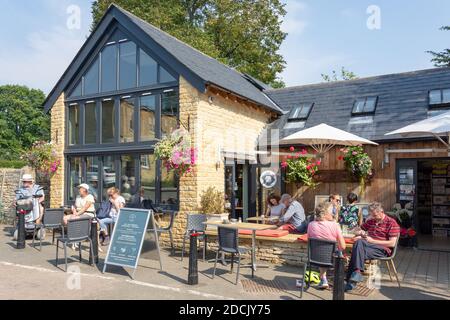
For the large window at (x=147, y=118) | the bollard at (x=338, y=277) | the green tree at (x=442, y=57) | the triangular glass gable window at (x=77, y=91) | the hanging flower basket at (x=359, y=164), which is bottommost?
the bollard at (x=338, y=277)

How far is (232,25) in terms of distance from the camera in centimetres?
2272

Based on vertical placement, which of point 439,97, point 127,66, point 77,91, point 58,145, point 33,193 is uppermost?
point 127,66

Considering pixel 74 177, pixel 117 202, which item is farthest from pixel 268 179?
pixel 74 177

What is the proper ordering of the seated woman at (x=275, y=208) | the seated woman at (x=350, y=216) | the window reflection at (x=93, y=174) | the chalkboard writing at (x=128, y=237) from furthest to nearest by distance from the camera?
the window reflection at (x=93, y=174) < the seated woman at (x=275, y=208) < the seated woman at (x=350, y=216) < the chalkboard writing at (x=128, y=237)

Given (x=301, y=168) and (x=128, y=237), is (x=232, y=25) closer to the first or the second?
(x=301, y=168)

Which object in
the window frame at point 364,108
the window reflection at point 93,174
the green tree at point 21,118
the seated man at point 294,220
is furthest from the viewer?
the green tree at point 21,118

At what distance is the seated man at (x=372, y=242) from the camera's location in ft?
18.5

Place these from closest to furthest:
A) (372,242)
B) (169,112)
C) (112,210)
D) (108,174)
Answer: (372,242) < (112,210) < (169,112) < (108,174)

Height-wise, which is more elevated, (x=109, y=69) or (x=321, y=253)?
(x=109, y=69)

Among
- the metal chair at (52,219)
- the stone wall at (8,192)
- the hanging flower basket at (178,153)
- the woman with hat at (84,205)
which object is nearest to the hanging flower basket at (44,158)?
the metal chair at (52,219)

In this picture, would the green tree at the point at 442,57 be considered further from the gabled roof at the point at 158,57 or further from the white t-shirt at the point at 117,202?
the white t-shirt at the point at 117,202

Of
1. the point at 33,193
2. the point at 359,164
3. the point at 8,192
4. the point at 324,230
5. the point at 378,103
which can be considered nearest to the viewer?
the point at 324,230

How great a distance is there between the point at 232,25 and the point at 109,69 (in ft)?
43.6

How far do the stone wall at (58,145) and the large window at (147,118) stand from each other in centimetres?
306
